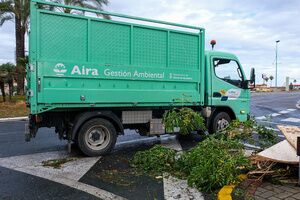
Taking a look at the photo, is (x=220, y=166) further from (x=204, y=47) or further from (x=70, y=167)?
(x=204, y=47)

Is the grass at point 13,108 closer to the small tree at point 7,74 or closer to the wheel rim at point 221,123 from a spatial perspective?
the small tree at point 7,74

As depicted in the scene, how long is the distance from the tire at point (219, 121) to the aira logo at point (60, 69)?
4704mm

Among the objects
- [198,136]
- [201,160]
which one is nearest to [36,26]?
[201,160]

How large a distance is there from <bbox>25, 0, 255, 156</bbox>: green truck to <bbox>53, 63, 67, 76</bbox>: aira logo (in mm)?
21

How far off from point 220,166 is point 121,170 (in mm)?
2050

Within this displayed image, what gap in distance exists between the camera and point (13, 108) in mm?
21594

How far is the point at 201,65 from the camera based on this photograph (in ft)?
33.1

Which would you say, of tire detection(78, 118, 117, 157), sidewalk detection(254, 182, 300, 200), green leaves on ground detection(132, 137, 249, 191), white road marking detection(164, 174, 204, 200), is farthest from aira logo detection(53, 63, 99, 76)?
sidewalk detection(254, 182, 300, 200)

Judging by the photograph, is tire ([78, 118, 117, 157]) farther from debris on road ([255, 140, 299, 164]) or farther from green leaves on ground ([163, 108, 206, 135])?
debris on road ([255, 140, 299, 164])

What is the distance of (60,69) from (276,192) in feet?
16.1

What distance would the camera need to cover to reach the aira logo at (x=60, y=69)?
774 centimetres

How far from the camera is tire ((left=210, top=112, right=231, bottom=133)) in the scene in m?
10.5

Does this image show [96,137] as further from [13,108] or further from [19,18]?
[19,18]

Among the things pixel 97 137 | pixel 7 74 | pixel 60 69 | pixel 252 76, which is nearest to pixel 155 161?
pixel 97 137
